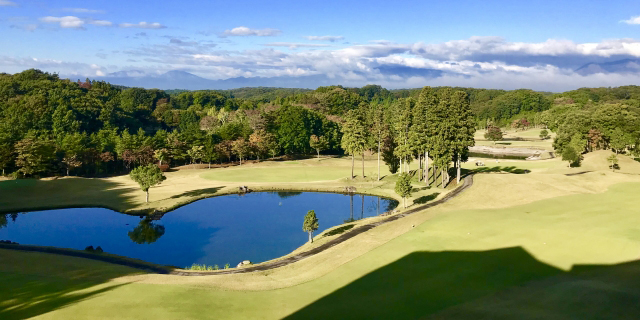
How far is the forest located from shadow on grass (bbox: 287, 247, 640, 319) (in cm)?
3134

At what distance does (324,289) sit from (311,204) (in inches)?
Answer: 1213

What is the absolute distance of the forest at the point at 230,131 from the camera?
57281mm

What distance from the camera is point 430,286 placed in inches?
863

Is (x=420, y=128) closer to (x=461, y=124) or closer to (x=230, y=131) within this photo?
(x=461, y=124)

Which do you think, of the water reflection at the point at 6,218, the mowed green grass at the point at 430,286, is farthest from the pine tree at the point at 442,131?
the water reflection at the point at 6,218

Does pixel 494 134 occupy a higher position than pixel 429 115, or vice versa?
pixel 429 115

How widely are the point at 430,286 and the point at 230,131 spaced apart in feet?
250

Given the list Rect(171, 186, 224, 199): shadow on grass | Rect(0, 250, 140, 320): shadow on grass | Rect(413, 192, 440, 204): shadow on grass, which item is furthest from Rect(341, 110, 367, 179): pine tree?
Rect(0, 250, 140, 320): shadow on grass

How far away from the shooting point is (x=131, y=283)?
2341cm

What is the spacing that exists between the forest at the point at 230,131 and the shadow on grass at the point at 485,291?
1234 inches

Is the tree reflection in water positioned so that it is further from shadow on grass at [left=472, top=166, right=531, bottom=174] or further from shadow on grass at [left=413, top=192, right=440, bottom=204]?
shadow on grass at [left=472, top=166, right=531, bottom=174]

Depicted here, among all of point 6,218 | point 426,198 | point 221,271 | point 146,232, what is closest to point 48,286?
point 221,271

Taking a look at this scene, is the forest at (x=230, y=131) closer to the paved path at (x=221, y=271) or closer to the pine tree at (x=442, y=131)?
the pine tree at (x=442, y=131)

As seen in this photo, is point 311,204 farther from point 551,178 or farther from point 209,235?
point 551,178
